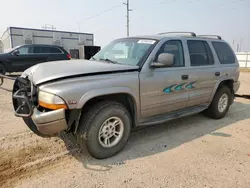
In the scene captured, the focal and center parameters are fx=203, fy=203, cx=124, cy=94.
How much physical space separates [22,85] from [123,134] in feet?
5.73

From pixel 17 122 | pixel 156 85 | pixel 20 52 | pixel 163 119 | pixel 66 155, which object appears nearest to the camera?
pixel 66 155

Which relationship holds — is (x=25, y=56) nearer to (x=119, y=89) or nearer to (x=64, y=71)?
(x=64, y=71)

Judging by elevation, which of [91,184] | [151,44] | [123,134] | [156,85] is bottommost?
[91,184]

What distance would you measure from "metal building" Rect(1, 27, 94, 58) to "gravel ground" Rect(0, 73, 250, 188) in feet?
70.2

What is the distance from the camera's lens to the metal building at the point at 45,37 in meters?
26.1

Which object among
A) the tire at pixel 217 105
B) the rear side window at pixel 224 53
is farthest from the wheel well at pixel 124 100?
the rear side window at pixel 224 53

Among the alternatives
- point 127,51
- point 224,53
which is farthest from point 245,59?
point 127,51

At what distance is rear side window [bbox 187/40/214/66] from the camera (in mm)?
4094

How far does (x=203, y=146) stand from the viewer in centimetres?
353

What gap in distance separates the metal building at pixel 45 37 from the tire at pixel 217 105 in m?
20.8

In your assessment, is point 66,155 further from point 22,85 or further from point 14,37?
point 14,37

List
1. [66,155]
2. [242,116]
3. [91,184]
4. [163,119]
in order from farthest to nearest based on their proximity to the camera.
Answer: [242,116] < [163,119] < [66,155] < [91,184]

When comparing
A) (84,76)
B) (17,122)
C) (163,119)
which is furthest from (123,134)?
(17,122)

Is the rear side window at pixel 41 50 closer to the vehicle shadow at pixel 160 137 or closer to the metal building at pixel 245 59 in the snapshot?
the vehicle shadow at pixel 160 137
